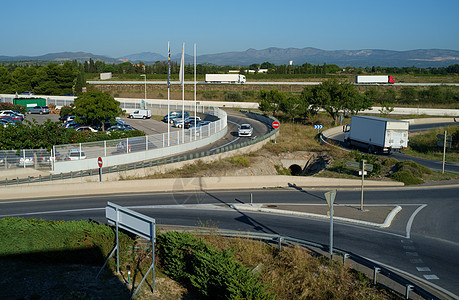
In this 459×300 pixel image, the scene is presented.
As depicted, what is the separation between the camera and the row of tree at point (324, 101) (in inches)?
2395

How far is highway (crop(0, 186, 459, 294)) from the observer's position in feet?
54.1

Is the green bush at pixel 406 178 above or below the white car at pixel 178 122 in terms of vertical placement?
below

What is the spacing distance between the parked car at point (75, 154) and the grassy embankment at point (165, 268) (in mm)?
14915

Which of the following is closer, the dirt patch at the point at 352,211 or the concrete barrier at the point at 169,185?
the dirt patch at the point at 352,211

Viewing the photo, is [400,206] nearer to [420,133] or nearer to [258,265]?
[258,265]

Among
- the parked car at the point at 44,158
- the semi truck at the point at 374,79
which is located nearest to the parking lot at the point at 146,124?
the parked car at the point at 44,158

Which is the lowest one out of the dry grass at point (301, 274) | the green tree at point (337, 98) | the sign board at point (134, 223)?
the dry grass at point (301, 274)

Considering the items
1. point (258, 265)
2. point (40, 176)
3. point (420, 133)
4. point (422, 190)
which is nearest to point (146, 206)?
point (40, 176)

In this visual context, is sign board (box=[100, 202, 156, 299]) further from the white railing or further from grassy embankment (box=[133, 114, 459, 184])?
the white railing

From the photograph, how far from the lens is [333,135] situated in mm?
56156

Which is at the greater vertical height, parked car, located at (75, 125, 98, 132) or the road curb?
parked car, located at (75, 125, 98, 132)

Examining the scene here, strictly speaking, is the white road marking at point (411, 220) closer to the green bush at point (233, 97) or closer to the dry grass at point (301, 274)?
the dry grass at point (301, 274)

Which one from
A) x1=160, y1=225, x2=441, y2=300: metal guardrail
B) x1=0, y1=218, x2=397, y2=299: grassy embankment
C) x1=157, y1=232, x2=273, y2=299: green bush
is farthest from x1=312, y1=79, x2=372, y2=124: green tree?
x1=157, y1=232, x2=273, y2=299: green bush

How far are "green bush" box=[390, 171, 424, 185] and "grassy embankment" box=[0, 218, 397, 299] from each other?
16428mm
